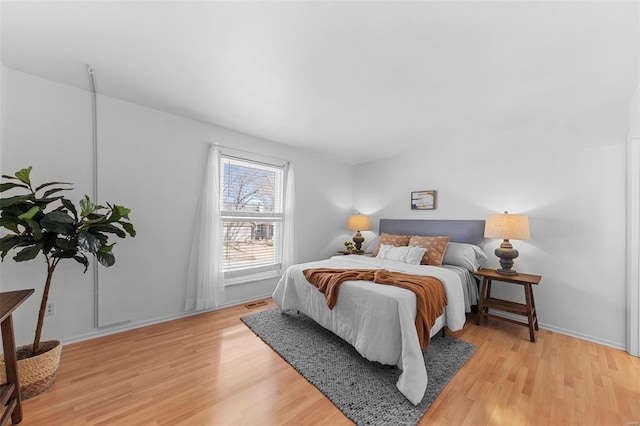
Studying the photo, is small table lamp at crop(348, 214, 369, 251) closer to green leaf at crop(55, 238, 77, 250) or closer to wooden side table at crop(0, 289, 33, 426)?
green leaf at crop(55, 238, 77, 250)

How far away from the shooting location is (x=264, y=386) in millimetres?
1748

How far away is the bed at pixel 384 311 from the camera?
169 cm

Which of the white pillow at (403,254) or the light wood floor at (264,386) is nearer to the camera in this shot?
the light wood floor at (264,386)

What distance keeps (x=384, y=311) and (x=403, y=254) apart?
1459 millimetres

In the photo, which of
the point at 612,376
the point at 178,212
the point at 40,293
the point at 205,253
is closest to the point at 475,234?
the point at 612,376

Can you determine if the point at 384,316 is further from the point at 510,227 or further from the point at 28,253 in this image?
the point at 28,253

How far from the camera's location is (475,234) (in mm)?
3270

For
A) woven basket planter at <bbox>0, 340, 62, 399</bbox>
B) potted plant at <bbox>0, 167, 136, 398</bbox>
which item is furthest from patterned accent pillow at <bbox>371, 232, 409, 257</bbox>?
woven basket planter at <bbox>0, 340, 62, 399</bbox>

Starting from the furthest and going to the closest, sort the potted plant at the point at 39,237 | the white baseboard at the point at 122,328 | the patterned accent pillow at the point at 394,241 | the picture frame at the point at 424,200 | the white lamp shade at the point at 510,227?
the picture frame at the point at 424,200
the patterned accent pillow at the point at 394,241
the white lamp shade at the point at 510,227
the white baseboard at the point at 122,328
the potted plant at the point at 39,237

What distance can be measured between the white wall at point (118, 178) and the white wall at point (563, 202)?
10.9 ft

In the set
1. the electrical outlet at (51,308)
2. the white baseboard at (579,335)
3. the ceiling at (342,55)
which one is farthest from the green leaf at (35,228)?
the white baseboard at (579,335)

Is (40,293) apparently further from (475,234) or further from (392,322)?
(475,234)

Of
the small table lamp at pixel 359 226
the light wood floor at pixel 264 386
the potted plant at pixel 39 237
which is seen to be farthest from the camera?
the small table lamp at pixel 359 226

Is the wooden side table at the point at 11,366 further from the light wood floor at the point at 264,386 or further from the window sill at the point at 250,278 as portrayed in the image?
the window sill at the point at 250,278
